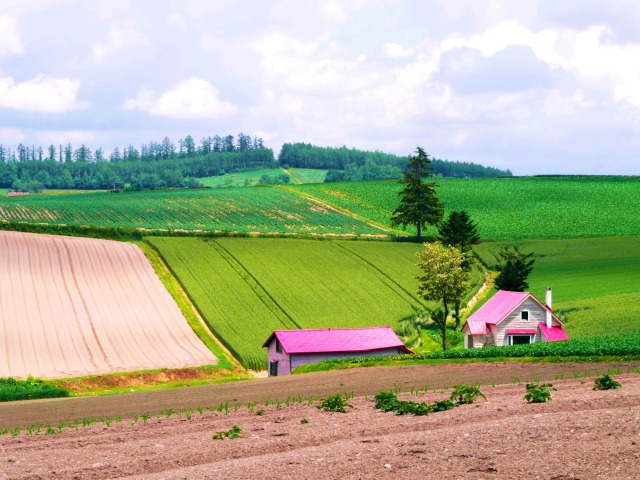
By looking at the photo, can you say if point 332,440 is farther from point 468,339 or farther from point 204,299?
point 204,299

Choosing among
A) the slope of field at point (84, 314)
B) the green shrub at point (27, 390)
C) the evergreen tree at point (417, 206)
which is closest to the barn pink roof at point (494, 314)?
the slope of field at point (84, 314)

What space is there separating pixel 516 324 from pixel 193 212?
71.6m

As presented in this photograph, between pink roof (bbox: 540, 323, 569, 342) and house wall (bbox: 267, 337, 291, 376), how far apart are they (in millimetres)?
18323

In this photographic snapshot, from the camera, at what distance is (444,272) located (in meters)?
69.9

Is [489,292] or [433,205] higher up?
[433,205]

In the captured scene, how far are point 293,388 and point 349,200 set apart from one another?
108 metres

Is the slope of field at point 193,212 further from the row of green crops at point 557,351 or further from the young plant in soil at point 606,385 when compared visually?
the young plant in soil at point 606,385

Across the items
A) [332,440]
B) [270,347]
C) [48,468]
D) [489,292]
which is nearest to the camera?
[48,468]

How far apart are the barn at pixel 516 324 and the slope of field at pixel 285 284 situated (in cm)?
1041

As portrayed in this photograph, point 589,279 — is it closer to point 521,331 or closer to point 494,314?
point 521,331

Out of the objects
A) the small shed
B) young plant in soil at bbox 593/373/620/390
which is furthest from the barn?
young plant in soil at bbox 593/373/620/390

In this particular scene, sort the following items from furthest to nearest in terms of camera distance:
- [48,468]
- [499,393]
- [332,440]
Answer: [499,393]
[332,440]
[48,468]

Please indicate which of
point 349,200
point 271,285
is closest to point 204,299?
point 271,285

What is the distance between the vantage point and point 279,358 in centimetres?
6194
